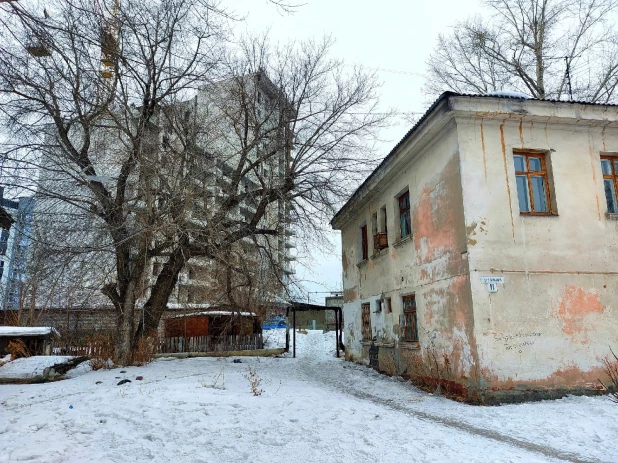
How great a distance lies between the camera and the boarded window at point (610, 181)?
9.32m

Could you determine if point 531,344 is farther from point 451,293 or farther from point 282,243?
point 282,243

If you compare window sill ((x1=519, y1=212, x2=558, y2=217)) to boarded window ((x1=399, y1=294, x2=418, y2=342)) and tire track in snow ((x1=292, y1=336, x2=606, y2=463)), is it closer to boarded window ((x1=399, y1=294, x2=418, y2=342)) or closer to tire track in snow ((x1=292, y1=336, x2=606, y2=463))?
boarded window ((x1=399, y1=294, x2=418, y2=342))

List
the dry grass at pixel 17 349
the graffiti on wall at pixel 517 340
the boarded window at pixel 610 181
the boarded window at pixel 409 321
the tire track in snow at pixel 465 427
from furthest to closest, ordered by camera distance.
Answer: the dry grass at pixel 17 349 < the boarded window at pixel 409 321 < the boarded window at pixel 610 181 < the graffiti on wall at pixel 517 340 < the tire track in snow at pixel 465 427

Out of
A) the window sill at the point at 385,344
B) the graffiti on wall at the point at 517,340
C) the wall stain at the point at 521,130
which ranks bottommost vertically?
the window sill at the point at 385,344

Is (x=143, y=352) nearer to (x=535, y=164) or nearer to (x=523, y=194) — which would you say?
(x=523, y=194)

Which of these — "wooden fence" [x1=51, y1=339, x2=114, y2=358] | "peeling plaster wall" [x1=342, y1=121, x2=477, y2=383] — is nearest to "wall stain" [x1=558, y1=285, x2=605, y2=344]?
"peeling plaster wall" [x1=342, y1=121, x2=477, y2=383]

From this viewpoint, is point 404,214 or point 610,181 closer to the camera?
point 610,181

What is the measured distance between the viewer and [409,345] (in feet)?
35.6

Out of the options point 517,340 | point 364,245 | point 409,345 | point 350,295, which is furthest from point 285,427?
point 350,295

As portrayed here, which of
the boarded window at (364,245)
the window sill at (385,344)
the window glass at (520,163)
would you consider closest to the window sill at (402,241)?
the window sill at (385,344)

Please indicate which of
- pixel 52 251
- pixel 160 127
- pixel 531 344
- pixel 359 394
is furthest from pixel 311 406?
pixel 160 127

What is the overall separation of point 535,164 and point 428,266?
10.1ft

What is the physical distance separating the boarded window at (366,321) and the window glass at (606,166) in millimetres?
7574

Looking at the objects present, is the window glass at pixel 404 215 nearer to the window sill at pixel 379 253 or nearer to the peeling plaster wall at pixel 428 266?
the peeling plaster wall at pixel 428 266
